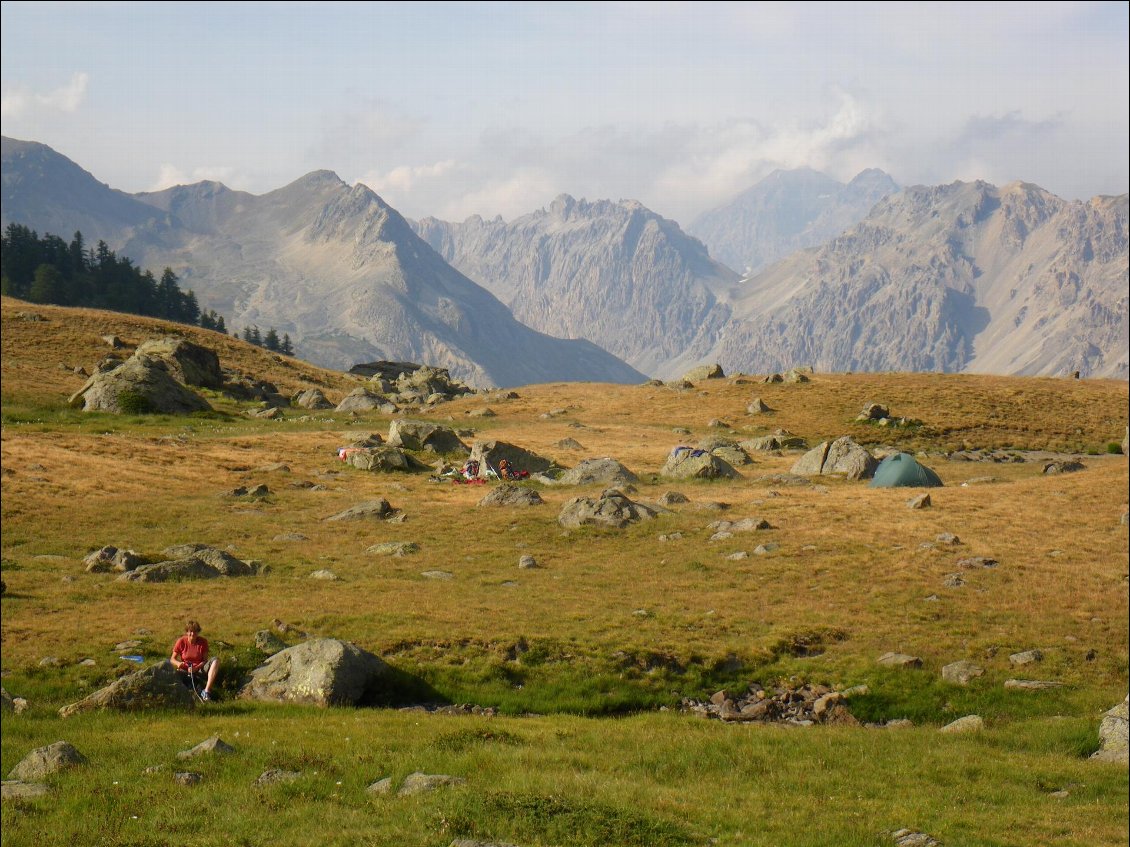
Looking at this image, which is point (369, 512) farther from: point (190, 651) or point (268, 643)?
point (190, 651)

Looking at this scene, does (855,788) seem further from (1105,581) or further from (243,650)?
(1105,581)

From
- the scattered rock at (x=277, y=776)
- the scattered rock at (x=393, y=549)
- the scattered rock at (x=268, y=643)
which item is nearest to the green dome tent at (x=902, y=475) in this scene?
the scattered rock at (x=393, y=549)

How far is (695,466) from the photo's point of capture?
69.9 m

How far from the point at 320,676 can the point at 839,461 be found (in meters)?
52.9

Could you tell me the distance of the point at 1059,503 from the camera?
5788 centimetres

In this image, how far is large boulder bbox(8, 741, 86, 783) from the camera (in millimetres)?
19875

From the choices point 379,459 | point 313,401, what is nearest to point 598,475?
point 379,459

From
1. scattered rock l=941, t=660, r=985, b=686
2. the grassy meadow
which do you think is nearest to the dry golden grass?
the grassy meadow

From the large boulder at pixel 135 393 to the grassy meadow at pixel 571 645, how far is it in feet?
26.2

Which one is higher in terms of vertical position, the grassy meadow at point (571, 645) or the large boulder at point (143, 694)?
the grassy meadow at point (571, 645)

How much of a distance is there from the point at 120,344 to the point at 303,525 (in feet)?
272

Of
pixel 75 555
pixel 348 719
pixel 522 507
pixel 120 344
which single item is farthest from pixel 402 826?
pixel 120 344

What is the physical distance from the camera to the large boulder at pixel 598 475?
2579 inches

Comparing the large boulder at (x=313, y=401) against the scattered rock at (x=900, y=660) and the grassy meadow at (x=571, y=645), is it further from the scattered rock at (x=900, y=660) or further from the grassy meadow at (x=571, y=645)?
A: the scattered rock at (x=900, y=660)
